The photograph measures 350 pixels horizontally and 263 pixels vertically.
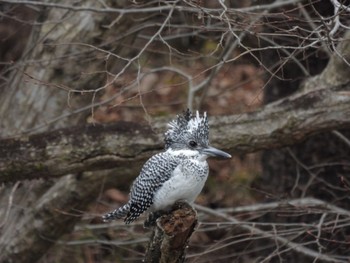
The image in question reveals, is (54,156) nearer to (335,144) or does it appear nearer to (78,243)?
(78,243)

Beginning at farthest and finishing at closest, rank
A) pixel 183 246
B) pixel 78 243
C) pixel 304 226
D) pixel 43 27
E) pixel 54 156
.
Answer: pixel 78 243, pixel 43 27, pixel 304 226, pixel 54 156, pixel 183 246

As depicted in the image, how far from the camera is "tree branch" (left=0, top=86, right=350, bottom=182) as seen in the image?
593 cm

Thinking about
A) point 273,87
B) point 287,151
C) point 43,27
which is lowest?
point 287,151

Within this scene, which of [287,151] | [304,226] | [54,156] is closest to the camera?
[54,156]

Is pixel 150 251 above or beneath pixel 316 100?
beneath

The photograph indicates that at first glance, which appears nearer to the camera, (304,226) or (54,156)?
(54,156)

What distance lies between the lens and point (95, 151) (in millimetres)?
5973

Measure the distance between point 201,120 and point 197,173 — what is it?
35 cm

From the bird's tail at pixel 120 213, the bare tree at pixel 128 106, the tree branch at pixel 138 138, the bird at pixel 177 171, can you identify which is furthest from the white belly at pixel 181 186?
the tree branch at pixel 138 138

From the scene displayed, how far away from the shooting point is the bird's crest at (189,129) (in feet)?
17.2

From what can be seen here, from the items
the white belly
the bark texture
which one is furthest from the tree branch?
the bark texture

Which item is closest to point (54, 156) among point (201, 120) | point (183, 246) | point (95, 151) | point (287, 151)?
point (95, 151)

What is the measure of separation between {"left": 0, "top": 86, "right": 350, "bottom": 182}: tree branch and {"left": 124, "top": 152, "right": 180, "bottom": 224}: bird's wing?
0.71 m

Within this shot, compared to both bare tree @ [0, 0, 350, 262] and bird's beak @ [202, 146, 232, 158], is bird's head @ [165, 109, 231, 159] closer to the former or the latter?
bird's beak @ [202, 146, 232, 158]
